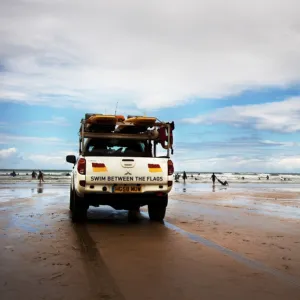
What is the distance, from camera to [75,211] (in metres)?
9.25

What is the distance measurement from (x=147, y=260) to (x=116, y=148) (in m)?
4.54

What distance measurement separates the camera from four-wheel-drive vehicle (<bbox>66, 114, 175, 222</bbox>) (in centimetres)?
857

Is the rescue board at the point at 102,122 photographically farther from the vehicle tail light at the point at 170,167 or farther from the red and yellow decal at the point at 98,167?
the vehicle tail light at the point at 170,167

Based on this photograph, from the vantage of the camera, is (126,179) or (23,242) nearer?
(23,242)

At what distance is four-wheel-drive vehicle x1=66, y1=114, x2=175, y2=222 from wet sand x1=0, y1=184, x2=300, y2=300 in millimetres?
679

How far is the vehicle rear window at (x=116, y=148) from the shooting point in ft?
31.0

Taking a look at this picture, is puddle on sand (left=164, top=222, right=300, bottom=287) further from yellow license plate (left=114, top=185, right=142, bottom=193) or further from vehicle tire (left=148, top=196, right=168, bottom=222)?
vehicle tire (left=148, top=196, right=168, bottom=222)

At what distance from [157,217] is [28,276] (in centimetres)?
565

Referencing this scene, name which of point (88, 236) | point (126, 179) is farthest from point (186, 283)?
point (126, 179)

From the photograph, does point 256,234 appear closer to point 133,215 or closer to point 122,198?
point 122,198

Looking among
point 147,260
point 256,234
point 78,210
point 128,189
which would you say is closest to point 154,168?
point 128,189

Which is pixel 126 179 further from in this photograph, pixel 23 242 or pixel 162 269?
pixel 162 269

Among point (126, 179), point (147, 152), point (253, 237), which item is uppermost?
point (147, 152)

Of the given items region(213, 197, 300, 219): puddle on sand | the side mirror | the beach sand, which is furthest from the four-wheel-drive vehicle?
region(213, 197, 300, 219): puddle on sand
